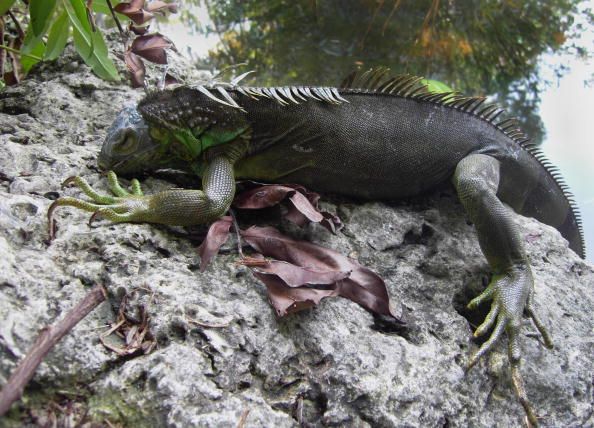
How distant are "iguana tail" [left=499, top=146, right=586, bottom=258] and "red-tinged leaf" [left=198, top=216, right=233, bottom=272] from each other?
1658 millimetres

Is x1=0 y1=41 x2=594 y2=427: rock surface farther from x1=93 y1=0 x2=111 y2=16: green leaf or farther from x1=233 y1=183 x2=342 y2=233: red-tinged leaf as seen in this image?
x1=93 y1=0 x2=111 y2=16: green leaf

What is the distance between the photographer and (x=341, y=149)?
8.36 ft

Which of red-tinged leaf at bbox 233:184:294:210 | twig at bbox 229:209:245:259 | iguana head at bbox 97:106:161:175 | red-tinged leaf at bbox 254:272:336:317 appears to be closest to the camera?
red-tinged leaf at bbox 254:272:336:317

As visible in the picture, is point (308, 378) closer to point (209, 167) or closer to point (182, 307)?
point (182, 307)

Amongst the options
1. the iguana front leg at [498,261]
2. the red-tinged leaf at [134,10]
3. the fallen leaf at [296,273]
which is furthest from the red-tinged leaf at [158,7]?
the iguana front leg at [498,261]

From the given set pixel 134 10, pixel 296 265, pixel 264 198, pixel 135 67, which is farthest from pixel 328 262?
pixel 134 10

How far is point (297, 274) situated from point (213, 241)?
1.08 ft

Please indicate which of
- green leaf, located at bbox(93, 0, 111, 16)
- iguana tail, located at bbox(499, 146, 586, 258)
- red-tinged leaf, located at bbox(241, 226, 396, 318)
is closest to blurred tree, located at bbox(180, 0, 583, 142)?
iguana tail, located at bbox(499, 146, 586, 258)

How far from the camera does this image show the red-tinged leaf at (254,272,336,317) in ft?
5.60

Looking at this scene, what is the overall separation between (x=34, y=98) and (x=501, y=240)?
2389 millimetres

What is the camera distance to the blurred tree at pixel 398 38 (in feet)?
17.3

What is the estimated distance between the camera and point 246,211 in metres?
2.29

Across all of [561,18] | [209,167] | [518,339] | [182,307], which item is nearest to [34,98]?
[209,167]

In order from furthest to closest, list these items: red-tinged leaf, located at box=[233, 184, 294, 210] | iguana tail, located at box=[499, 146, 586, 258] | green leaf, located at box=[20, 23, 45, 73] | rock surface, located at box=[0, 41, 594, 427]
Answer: iguana tail, located at box=[499, 146, 586, 258], green leaf, located at box=[20, 23, 45, 73], red-tinged leaf, located at box=[233, 184, 294, 210], rock surface, located at box=[0, 41, 594, 427]
